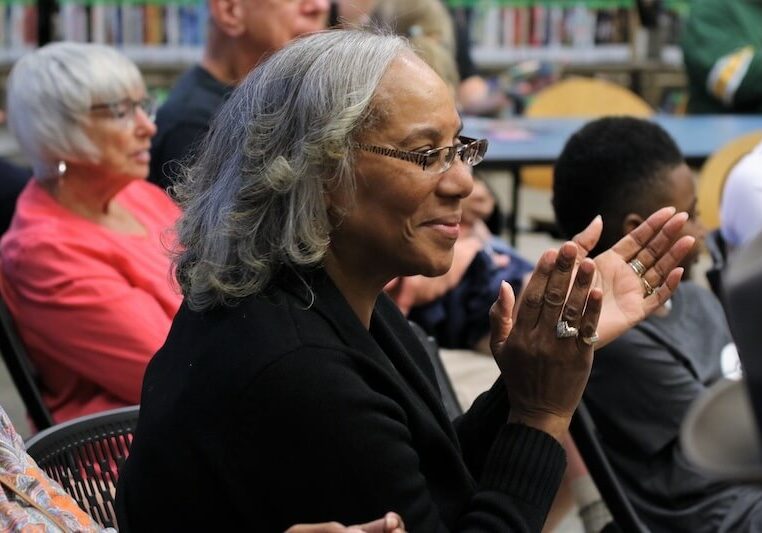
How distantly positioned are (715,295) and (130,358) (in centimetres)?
120

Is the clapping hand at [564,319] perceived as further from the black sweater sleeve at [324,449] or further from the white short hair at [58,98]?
the white short hair at [58,98]

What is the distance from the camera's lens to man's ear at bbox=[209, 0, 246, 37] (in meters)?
3.26

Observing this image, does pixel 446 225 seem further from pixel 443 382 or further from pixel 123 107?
pixel 123 107

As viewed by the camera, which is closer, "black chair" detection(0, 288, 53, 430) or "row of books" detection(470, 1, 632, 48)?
"black chair" detection(0, 288, 53, 430)

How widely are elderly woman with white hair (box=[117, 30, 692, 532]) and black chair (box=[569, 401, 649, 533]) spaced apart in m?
0.47

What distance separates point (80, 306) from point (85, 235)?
0.64 ft

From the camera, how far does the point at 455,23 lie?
5.81 metres

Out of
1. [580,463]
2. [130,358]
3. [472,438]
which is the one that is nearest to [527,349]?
[472,438]

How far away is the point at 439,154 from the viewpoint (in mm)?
1508

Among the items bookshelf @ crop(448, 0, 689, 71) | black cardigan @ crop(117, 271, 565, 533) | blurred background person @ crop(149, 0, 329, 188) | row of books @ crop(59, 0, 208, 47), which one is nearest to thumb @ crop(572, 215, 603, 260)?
black cardigan @ crop(117, 271, 565, 533)

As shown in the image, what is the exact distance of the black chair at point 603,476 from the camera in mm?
2000

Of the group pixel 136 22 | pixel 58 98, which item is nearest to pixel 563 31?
pixel 136 22

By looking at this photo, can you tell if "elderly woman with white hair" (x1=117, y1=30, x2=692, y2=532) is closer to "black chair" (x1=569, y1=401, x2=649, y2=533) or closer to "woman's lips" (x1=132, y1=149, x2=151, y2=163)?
"black chair" (x1=569, y1=401, x2=649, y2=533)

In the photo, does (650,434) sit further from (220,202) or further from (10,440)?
(10,440)
